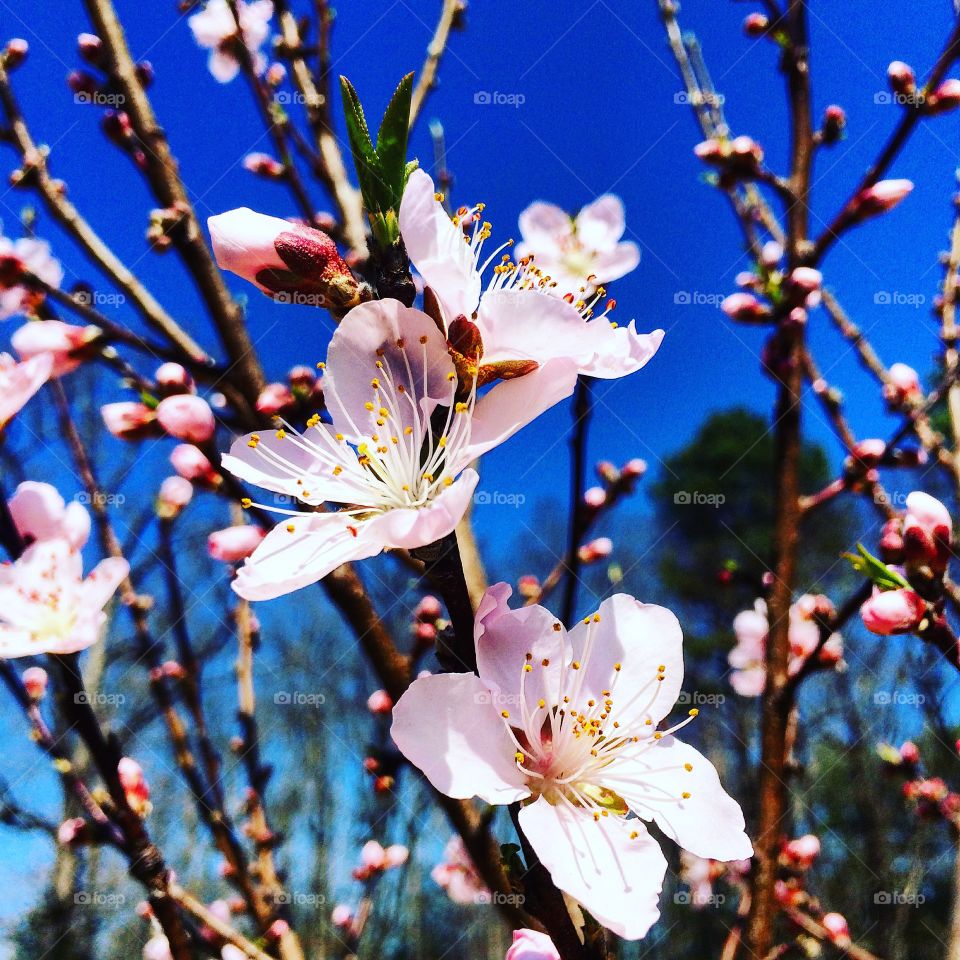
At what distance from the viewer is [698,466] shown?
50.5 ft

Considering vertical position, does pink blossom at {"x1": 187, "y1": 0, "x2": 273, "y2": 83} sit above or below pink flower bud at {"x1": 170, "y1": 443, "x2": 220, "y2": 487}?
above

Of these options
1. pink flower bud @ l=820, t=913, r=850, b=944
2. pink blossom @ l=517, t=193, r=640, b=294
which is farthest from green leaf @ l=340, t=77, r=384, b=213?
pink flower bud @ l=820, t=913, r=850, b=944

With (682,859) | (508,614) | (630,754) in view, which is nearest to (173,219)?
(508,614)

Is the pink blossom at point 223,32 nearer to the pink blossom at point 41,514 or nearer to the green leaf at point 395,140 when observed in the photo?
the pink blossom at point 41,514

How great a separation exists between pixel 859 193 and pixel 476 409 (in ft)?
4.79

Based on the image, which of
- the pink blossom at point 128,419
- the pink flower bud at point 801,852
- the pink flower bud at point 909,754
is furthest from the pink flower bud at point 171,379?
the pink flower bud at point 801,852

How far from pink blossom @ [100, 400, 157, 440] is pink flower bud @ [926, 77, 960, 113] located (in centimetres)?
200

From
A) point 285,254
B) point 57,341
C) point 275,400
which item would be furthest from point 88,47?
point 285,254

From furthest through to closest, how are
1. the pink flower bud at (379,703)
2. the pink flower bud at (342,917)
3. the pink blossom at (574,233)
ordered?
the pink flower bud at (342,917)
the pink blossom at (574,233)
the pink flower bud at (379,703)

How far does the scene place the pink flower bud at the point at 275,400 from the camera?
1471 millimetres

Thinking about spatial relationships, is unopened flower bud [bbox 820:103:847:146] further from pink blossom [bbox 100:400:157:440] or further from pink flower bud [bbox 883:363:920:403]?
pink blossom [bbox 100:400:157:440]

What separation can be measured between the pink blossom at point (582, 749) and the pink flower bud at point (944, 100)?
1683mm

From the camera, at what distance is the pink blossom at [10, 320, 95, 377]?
156 cm

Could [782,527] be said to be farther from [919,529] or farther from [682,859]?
[682,859]
